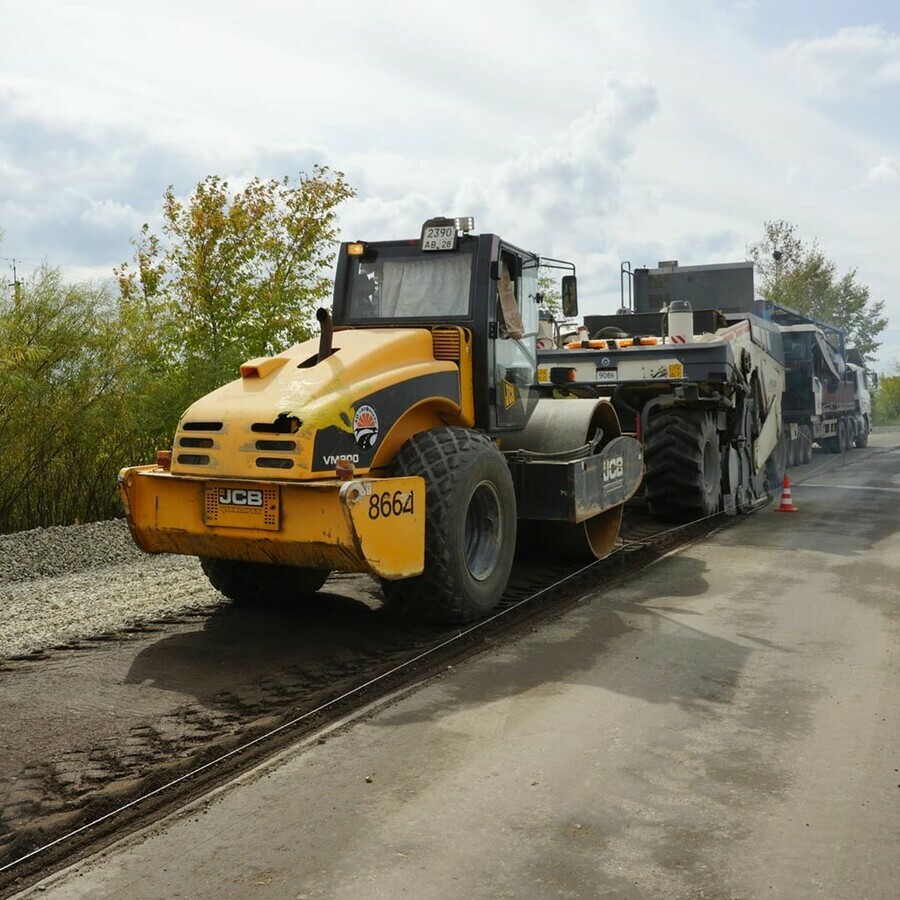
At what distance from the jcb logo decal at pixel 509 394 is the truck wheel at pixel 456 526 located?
881 mm

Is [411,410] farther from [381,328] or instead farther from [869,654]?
[869,654]

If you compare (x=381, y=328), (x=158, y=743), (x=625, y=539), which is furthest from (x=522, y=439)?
(x=158, y=743)

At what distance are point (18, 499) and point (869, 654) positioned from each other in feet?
28.5

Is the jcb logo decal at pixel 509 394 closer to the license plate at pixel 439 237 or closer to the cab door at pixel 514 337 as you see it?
the cab door at pixel 514 337

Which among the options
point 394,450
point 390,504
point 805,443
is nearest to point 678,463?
point 394,450

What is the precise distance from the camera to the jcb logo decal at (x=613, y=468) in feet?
28.3

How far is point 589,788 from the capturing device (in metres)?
4.20

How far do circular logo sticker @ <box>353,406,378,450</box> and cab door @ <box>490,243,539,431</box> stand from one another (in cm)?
149

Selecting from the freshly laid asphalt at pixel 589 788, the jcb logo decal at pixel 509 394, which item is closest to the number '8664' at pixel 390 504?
the freshly laid asphalt at pixel 589 788

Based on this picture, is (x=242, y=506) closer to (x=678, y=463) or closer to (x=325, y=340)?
(x=325, y=340)

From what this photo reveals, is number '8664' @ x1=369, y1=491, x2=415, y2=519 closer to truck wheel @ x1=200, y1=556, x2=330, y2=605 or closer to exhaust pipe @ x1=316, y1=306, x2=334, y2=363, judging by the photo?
exhaust pipe @ x1=316, y1=306, x2=334, y2=363

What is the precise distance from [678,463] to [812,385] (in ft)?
32.3

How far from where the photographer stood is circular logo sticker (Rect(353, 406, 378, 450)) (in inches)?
246

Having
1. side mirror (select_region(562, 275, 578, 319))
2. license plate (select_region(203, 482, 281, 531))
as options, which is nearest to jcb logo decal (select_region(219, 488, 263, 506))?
license plate (select_region(203, 482, 281, 531))
